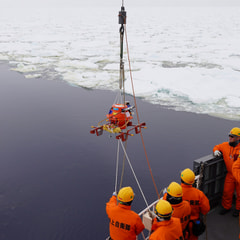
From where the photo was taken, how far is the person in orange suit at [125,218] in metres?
2.60

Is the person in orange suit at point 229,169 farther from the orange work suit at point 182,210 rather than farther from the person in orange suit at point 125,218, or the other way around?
the person in orange suit at point 125,218

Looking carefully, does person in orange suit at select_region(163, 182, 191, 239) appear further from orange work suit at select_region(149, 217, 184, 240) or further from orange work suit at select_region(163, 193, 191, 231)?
orange work suit at select_region(149, 217, 184, 240)

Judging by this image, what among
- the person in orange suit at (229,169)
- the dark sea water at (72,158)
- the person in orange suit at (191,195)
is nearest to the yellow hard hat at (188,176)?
the person in orange suit at (191,195)

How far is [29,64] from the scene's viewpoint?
2447 cm

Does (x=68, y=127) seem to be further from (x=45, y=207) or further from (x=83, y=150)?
(x=45, y=207)

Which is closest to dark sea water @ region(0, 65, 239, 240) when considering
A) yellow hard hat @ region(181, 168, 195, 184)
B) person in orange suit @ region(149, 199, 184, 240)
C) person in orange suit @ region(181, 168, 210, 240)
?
person in orange suit @ region(181, 168, 210, 240)

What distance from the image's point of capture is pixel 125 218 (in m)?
2.61

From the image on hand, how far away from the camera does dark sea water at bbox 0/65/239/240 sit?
6.49m

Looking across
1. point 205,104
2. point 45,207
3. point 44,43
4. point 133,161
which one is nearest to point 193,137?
point 133,161

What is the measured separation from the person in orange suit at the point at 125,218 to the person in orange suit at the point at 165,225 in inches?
11.8

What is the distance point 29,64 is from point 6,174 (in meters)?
18.2

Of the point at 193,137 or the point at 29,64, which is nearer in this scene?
the point at 193,137

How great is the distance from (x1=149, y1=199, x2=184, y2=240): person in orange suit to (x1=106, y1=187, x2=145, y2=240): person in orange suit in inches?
11.8

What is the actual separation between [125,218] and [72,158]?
21.7 ft
